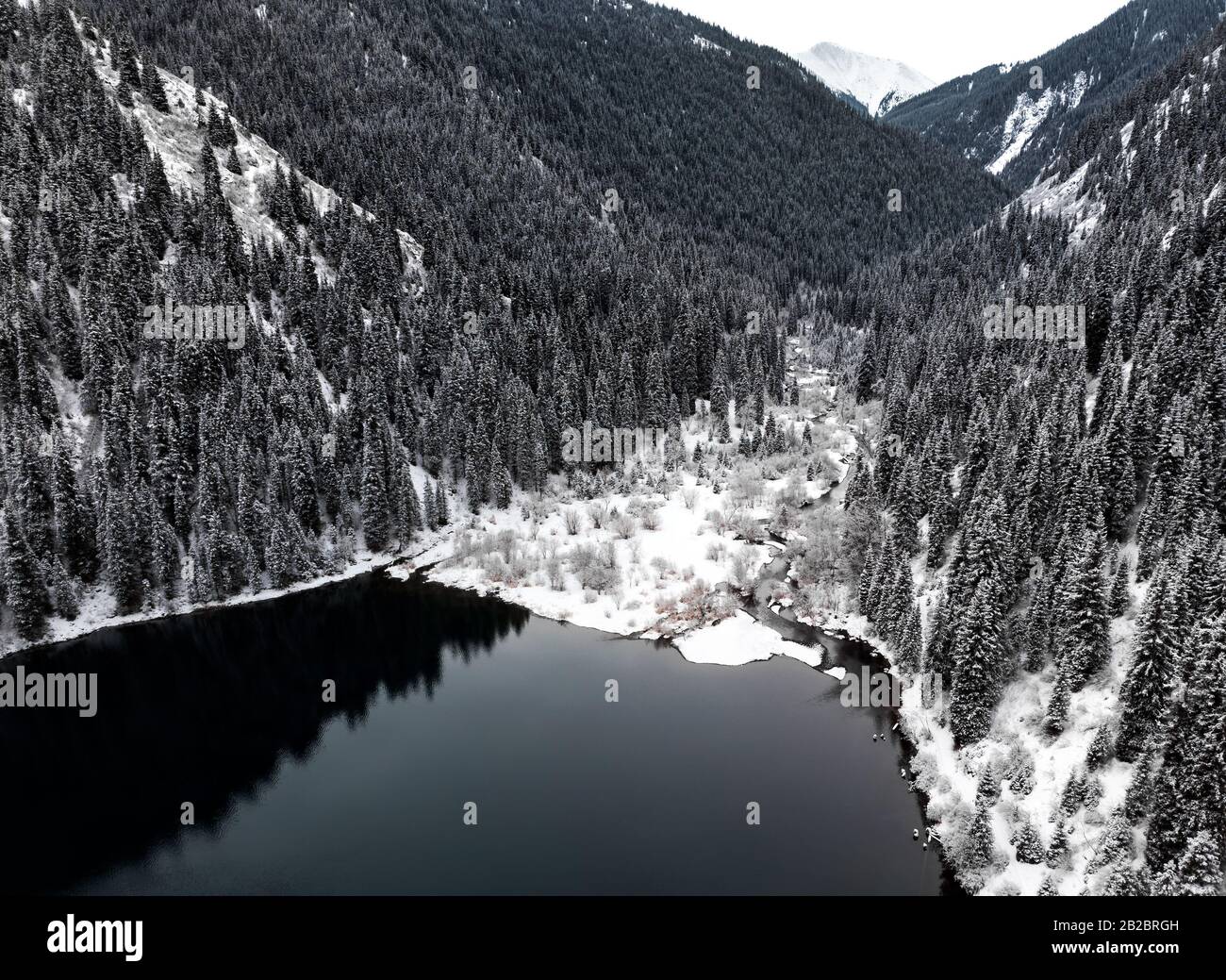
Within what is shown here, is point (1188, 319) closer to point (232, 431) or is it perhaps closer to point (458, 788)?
point (458, 788)

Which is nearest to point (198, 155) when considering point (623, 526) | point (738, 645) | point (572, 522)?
point (572, 522)

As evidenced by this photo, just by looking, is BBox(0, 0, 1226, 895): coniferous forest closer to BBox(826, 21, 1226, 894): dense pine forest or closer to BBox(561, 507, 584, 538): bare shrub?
BBox(826, 21, 1226, 894): dense pine forest

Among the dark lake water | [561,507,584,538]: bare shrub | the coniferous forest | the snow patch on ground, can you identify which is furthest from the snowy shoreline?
the snow patch on ground

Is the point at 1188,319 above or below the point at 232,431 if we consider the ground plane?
above

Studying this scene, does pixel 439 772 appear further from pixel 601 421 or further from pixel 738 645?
pixel 601 421

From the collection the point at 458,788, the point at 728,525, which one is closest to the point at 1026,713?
the point at 458,788
